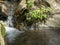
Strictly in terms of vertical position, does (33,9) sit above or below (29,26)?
above

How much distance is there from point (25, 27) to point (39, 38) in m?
1.92

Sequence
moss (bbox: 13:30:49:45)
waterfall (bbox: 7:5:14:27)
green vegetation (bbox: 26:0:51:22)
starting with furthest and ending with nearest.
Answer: waterfall (bbox: 7:5:14:27), green vegetation (bbox: 26:0:51:22), moss (bbox: 13:30:49:45)

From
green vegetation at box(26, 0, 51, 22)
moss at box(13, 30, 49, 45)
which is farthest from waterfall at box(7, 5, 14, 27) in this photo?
moss at box(13, 30, 49, 45)

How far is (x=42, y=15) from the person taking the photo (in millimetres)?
12039

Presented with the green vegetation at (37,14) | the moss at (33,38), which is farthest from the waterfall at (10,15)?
the moss at (33,38)

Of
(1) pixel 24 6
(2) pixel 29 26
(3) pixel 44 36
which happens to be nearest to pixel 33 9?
(1) pixel 24 6

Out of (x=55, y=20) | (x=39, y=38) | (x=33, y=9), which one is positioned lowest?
(x=39, y=38)

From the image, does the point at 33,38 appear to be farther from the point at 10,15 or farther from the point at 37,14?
the point at 10,15

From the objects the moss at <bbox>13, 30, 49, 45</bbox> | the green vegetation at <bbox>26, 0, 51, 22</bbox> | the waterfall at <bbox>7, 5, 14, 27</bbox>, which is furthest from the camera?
the waterfall at <bbox>7, 5, 14, 27</bbox>

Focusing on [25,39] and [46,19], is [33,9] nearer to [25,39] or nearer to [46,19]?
[46,19]

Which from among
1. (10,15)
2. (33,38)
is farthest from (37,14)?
(33,38)

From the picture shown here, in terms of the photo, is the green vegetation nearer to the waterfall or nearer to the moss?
the moss

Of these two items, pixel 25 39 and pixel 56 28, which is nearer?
pixel 25 39

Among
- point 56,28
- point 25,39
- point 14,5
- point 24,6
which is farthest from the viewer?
point 14,5
